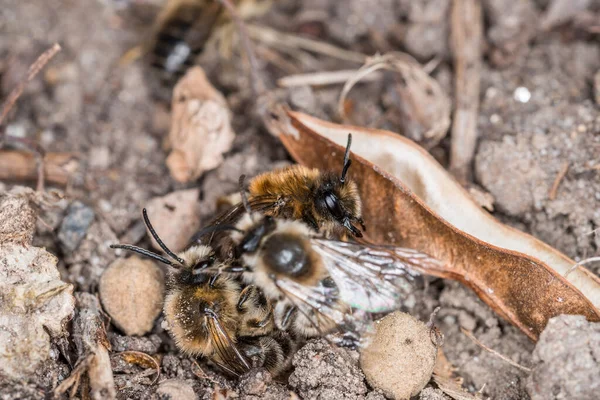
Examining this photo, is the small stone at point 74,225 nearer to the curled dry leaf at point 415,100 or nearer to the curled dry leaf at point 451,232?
the curled dry leaf at point 451,232

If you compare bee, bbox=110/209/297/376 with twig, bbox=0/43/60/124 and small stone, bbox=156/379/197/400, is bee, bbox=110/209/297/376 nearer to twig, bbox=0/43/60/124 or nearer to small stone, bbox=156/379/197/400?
small stone, bbox=156/379/197/400

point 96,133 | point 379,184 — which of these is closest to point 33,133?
point 96,133

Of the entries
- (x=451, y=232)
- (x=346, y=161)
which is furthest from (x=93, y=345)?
(x=451, y=232)

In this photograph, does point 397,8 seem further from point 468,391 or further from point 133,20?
point 468,391

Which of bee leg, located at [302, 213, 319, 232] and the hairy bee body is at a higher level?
the hairy bee body

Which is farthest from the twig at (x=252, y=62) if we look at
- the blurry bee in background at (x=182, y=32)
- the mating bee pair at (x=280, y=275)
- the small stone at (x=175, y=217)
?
the mating bee pair at (x=280, y=275)

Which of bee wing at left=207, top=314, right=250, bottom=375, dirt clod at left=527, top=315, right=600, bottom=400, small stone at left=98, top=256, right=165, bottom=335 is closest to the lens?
dirt clod at left=527, top=315, right=600, bottom=400

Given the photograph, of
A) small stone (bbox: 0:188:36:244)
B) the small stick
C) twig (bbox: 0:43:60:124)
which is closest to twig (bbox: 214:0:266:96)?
twig (bbox: 0:43:60:124)

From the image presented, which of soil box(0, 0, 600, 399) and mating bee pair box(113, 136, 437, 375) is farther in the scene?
soil box(0, 0, 600, 399)
